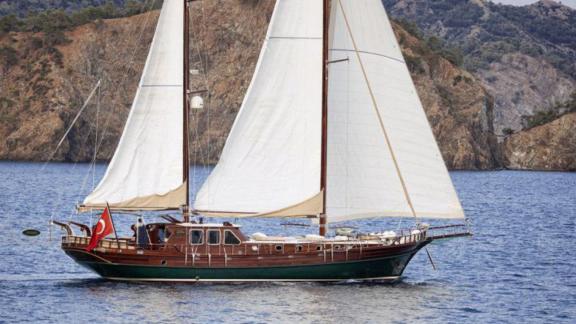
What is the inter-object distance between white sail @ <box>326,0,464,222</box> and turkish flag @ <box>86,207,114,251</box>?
27.7 ft

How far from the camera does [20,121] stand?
161 m

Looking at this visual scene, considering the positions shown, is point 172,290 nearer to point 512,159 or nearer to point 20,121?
point 20,121

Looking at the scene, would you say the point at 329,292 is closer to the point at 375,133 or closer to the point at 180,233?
the point at 180,233

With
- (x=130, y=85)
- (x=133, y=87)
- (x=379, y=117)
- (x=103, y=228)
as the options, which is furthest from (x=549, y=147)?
(x=103, y=228)

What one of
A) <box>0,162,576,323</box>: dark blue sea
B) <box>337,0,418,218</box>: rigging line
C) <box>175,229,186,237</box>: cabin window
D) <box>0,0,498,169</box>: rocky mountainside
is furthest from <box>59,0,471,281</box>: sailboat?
<box>0,0,498,169</box>: rocky mountainside

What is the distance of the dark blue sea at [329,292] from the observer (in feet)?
132

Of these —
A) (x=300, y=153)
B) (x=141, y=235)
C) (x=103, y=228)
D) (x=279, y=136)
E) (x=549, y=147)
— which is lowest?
(x=141, y=235)

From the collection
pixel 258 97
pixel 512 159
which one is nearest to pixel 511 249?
pixel 258 97

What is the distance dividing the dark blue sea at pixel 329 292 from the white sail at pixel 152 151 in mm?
3338

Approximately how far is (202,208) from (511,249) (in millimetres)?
24910

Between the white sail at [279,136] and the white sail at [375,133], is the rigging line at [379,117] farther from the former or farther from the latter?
the white sail at [279,136]

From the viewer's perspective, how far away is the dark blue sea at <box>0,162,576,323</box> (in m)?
40.4

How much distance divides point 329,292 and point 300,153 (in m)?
5.82

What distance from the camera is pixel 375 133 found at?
4594 centimetres
